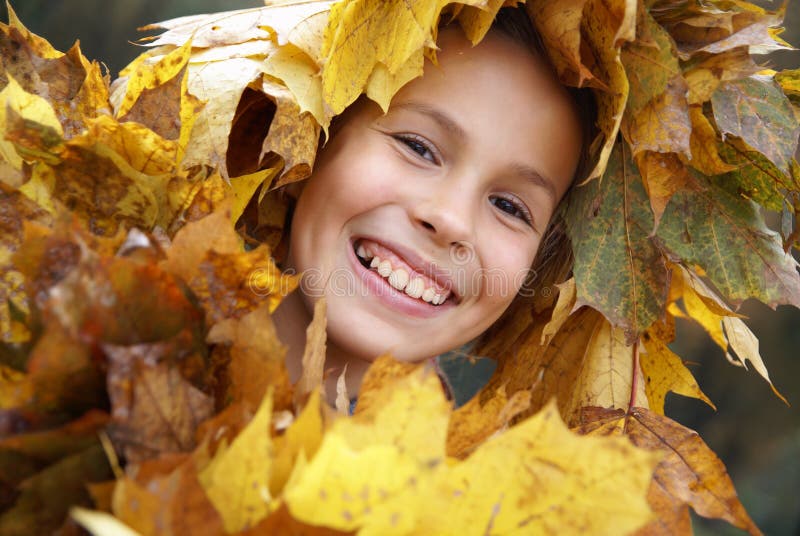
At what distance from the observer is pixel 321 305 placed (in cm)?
59

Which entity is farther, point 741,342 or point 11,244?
point 741,342

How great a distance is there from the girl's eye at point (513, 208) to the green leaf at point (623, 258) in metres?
0.08

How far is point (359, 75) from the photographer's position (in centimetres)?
88

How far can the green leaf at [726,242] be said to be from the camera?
96 centimetres

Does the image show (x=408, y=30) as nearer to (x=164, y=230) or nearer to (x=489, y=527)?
(x=164, y=230)

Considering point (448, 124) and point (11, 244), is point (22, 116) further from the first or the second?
point (448, 124)

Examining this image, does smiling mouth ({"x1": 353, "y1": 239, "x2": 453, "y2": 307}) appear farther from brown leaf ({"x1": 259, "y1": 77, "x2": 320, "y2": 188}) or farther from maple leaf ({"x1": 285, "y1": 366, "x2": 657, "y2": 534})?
maple leaf ({"x1": 285, "y1": 366, "x2": 657, "y2": 534})

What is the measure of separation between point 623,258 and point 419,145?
0.99 ft

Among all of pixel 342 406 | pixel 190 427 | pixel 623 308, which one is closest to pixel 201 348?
pixel 190 427

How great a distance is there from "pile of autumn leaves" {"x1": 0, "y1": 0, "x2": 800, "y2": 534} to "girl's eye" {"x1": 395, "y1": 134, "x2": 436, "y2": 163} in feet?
0.36

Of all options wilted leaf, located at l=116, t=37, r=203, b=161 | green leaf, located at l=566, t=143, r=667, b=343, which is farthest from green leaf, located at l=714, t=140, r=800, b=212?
wilted leaf, located at l=116, t=37, r=203, b=161

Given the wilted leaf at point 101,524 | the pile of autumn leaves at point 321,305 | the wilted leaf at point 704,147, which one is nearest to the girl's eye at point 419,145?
the pile of autumn leaves at point 321,305

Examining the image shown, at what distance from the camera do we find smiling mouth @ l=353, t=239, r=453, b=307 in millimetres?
1001

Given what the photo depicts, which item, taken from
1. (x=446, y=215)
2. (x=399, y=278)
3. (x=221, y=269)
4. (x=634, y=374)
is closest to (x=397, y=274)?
(x=399, y=278)
